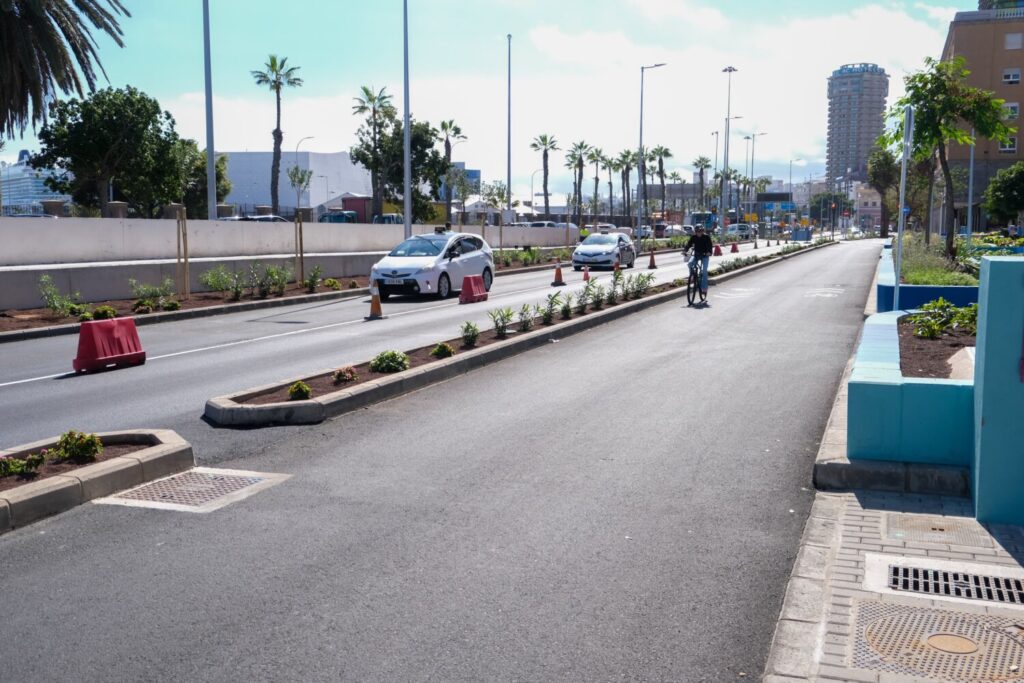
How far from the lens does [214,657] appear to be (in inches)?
158

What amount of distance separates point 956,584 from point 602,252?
105 ft

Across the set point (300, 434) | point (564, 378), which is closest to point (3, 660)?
point (300, 434)

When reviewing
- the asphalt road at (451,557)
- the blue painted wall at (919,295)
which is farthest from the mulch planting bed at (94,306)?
the blue painted wall at (919,295)

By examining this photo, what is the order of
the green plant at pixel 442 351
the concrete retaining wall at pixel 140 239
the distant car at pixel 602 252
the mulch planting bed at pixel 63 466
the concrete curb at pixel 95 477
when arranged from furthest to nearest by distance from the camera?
the distant car at pixel 602 252 → the concrete retaining wall at pixel 140 239 → the green plant at pixel 442 351 → the mulch planting bed at pixel 63 466 → the concrete curb at pixel 95 477

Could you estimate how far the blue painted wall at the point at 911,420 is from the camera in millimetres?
6258

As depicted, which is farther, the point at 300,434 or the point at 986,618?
the point at 300,434

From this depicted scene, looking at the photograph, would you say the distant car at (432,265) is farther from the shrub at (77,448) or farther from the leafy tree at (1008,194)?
the leafy tree at (1008,194)

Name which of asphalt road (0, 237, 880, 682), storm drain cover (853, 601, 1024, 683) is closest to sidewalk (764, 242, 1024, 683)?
storm drain cover (853, 601, 1024, 683)

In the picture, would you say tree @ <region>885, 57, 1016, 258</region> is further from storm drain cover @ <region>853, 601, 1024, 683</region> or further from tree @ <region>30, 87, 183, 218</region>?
tree @ <region>30, 87, 183, 218</region>

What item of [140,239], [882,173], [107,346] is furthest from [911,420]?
[882,173]

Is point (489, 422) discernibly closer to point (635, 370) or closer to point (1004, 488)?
point (635, 370)

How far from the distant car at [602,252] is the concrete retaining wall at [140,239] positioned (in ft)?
28.7

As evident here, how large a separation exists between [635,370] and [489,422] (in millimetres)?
3443

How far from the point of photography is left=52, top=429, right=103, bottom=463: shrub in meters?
6.67
